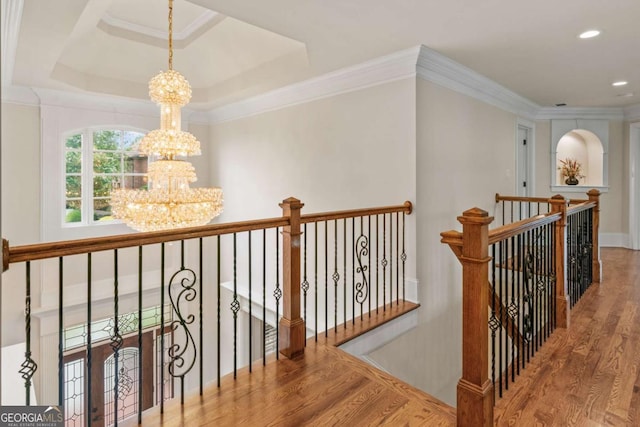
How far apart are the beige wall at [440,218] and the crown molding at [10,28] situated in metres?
3.22

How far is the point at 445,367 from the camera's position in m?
4.11

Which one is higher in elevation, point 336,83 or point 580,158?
point 336,83

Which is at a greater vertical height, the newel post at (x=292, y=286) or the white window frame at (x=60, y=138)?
the white window frame at (x=60, y=138)

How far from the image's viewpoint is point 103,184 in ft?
18.5

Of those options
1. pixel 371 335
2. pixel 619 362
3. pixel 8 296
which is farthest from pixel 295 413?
pixel 8 296

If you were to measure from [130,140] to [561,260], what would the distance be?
5.84 m

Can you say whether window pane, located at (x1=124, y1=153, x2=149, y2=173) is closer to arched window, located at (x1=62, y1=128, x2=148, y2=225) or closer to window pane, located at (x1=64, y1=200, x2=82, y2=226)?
arched window, located at (x1=62, y1=128, x2=148, y2=225)

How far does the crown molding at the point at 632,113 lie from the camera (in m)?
6.28

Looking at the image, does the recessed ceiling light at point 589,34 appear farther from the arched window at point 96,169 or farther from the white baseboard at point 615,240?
the arched window at point 96,169

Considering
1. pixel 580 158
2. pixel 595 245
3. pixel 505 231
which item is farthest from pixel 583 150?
pixel 505 231

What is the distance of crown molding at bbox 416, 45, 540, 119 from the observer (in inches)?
147

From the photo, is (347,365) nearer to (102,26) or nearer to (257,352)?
(257,352)

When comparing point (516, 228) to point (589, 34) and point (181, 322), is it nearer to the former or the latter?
point (181, 322)

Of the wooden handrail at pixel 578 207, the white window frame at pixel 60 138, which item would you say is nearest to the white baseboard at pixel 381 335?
the wooden handrail at pixel 578 207
